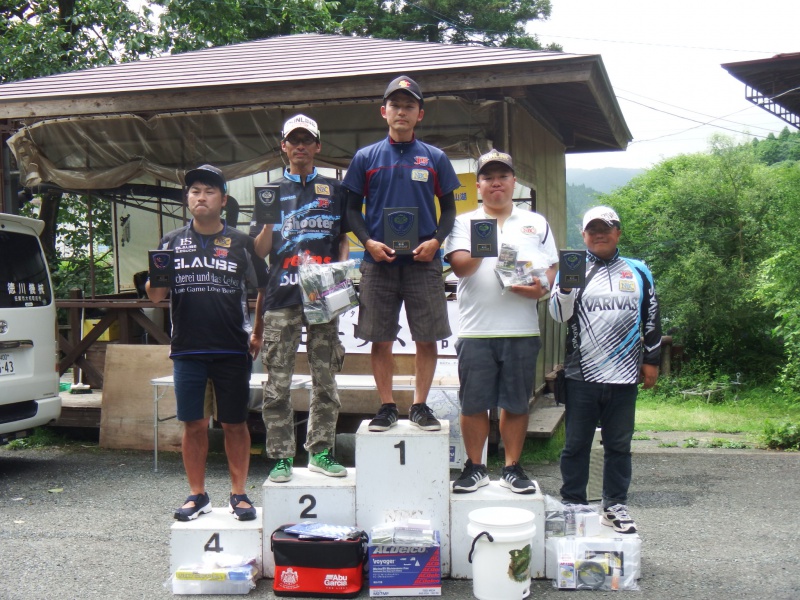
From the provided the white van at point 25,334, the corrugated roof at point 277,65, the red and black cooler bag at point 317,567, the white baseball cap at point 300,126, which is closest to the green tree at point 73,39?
the corrugated roof at point 277,65

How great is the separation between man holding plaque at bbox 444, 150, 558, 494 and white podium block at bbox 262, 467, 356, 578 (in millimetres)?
572

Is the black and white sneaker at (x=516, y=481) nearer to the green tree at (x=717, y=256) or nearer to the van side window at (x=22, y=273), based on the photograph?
the van side window at (x=22, y=273)

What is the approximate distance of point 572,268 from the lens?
158 inches

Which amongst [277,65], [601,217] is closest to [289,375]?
[601,217]

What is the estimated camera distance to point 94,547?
4.68m

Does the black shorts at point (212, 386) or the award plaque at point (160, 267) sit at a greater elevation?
the award plaque at point (160, 267)

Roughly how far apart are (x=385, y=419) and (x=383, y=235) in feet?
3.12

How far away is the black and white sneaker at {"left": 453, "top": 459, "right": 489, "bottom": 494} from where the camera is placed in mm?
4191

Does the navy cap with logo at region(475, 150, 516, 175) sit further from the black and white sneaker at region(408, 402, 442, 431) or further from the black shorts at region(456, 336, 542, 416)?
A: the black and white sneaker at region(408, 402, 442, 431)

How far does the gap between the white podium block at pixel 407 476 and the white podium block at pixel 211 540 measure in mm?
595

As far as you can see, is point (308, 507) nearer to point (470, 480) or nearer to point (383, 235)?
point (470, 480)

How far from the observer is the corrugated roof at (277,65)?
6.88 metres

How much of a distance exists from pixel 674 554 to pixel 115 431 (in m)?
5.12

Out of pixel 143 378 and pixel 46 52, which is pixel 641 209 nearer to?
pixel 46 52
